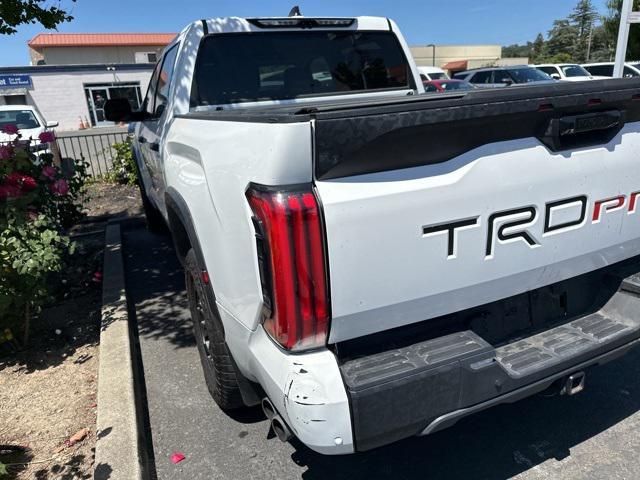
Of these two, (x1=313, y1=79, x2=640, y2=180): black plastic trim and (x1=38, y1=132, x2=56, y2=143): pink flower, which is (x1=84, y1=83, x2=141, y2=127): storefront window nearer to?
(x1=38, y1=132, x2=56, y2=143): pink flower

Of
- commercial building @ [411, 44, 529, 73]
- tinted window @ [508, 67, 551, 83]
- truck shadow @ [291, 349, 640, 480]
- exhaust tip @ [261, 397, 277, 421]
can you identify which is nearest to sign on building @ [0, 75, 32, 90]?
tinted window @ [508, 67, 551, 83]

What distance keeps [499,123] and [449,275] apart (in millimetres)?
586

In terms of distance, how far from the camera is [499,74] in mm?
16844

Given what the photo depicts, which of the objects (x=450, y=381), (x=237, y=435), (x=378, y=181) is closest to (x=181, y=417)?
(x=237, y=435)

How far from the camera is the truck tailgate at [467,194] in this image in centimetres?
167

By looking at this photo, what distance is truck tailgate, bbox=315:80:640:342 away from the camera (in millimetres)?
1672

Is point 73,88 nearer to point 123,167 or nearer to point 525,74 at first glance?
point 123,167

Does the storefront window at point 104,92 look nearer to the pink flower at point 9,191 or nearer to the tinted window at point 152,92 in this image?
the tinted window at point 152,92

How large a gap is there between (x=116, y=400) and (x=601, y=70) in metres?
24.0

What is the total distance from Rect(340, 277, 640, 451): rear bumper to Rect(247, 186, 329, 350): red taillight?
8.4 inches

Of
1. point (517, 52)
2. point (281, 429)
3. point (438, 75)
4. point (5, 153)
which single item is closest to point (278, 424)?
point (281, 429)

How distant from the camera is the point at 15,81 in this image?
28.7m

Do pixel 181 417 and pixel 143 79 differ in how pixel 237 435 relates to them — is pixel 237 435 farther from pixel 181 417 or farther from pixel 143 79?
pixel 143 79

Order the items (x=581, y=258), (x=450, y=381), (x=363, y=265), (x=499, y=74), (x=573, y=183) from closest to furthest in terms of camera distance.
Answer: (x=363, y=265) < (x=450, y=381) < (x=573, y=183) < (x=581, y=258) < (x=499, y=74)
